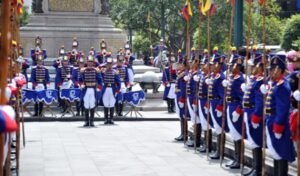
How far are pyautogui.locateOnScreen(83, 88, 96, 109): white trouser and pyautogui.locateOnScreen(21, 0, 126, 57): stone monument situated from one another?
11870 mm

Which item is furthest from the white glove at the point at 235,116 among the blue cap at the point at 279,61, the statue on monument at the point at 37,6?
the statue on monument at the point at 37,6

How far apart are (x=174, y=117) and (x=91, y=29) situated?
10.1 metres

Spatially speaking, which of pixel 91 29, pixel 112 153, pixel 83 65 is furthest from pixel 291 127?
pixel 91 29

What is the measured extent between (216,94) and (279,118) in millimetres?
4176

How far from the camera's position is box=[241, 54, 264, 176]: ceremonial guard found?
11602 mm

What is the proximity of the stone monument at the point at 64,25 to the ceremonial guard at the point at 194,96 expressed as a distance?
1703 centimetres

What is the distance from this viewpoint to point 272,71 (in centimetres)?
1084

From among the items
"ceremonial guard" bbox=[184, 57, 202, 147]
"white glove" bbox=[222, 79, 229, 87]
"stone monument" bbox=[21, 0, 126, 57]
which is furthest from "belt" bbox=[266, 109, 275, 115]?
"stone monument" bbox=[21, 0, 126, 57]

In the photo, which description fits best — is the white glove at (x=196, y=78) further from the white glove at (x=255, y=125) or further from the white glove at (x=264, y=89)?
the white glove at (x=264, y=89)

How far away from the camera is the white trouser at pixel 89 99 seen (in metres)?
21.2

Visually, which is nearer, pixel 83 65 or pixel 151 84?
pixel 83 65

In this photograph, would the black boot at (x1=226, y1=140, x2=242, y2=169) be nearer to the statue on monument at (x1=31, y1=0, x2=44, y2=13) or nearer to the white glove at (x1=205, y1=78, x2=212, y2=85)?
the white glove at (x1=205, y1=78, x2=212, y2=85)

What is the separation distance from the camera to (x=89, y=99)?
21.3 meters

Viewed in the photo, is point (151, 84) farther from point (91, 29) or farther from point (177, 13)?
point (177, 13)
